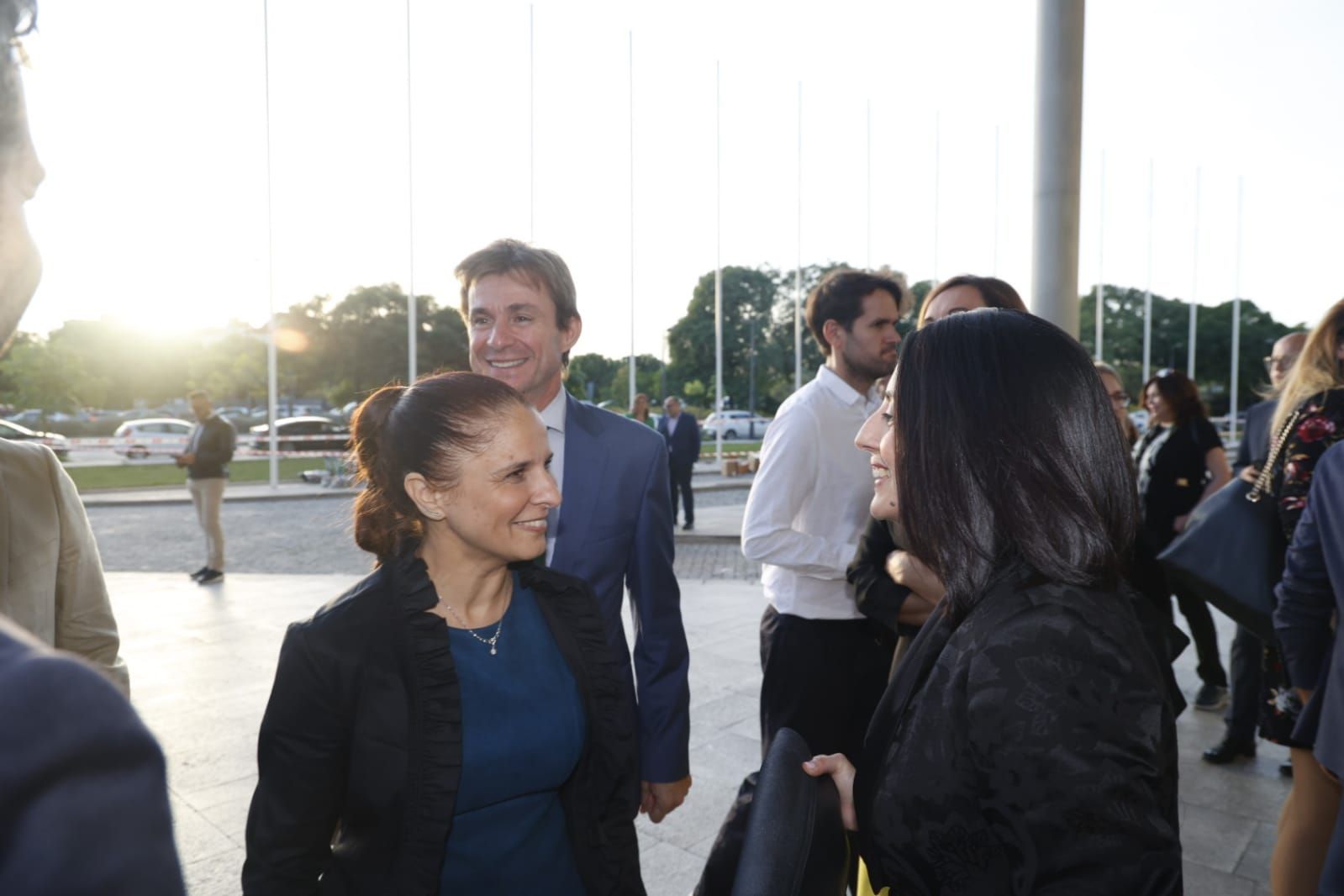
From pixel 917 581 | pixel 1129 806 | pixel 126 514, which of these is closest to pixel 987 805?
pixel 1129 806

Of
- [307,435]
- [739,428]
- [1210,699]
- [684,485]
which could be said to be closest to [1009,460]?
[1210,699]

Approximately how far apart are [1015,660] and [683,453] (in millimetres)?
11309

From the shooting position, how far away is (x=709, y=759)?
4.03 meters

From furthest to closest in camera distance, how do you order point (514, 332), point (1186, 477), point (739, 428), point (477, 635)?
point (739, 428) < point (1186, 477) < point (514, 332) < point (477, 635)

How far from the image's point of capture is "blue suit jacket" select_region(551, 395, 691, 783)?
2191 millimetres

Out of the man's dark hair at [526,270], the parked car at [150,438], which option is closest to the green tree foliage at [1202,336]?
the parked car at [150,438]

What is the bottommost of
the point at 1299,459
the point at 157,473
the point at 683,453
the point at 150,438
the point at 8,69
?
the point at 157,473

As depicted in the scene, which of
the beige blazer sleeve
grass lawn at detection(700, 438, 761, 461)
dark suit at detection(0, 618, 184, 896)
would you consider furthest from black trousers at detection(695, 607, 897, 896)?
grass lawn at detection(700, 438, 761, 461)

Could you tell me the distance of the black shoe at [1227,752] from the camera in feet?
13.1

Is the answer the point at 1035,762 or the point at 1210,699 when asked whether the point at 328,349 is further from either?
the point at 1035,762

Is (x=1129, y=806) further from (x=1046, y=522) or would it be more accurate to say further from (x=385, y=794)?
(x=385, y=794)

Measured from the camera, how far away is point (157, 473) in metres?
23.7

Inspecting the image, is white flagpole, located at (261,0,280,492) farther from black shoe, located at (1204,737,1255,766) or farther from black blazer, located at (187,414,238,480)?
black shoe, located at (1204,737,1255,766)

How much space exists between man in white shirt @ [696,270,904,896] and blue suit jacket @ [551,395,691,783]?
469mm
